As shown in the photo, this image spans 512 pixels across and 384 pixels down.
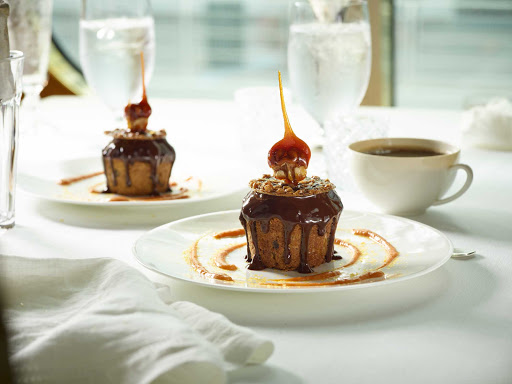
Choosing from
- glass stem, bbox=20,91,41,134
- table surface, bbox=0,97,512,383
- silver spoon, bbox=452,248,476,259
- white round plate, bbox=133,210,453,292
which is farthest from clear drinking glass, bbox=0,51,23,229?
glass stem, bbox=20,91,41,134

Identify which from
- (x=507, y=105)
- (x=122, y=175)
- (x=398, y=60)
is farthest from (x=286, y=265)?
(x=398, y=60)

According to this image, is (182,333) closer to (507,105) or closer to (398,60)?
(507,105)

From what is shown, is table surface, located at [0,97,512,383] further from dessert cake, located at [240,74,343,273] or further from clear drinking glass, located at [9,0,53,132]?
clear drinking glass, located at [9,0,53,132]

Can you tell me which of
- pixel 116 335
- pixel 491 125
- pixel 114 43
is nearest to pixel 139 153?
pixel 114 43

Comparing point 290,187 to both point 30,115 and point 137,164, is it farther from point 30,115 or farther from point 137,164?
point 30,115

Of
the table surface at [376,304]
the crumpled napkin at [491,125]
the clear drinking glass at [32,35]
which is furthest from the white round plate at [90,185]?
the crumpled napkin at [491,125]
